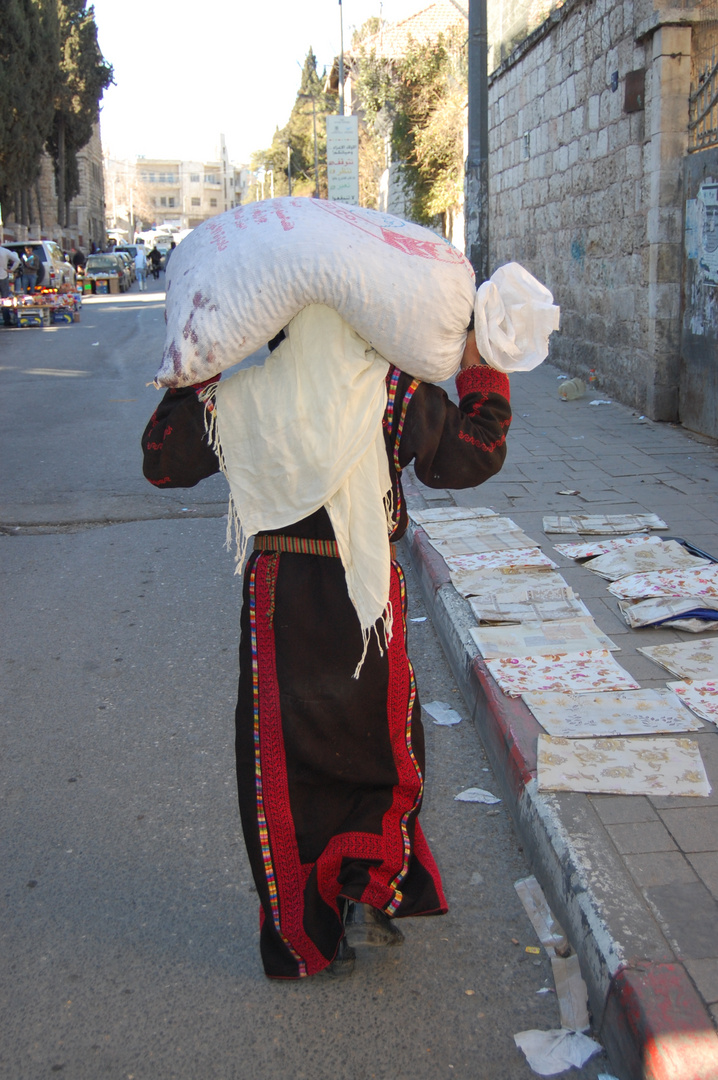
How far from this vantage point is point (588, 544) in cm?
510

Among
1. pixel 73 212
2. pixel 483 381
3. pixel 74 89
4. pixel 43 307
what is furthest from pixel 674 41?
pixel 73 212

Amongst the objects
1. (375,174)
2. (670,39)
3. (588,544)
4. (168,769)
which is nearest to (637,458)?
(588,544)

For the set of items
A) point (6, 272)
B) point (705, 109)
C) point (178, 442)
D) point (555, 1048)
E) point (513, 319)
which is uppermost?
point (705, 109)

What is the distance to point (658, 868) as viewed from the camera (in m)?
2.38

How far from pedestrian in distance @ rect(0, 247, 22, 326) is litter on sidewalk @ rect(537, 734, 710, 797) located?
20799 mm

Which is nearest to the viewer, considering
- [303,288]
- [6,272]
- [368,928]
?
[303,288]

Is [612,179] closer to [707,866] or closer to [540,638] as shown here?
[540,638]

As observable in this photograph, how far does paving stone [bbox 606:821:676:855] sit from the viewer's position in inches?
97.1

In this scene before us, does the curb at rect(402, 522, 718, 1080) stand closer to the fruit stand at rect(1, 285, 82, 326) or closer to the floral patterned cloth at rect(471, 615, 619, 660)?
the floral patterned cloth at rect(471, 615, 619, 660)

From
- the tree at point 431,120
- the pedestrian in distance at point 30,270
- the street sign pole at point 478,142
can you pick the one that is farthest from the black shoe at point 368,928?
the pedestrian in distance at point 30,270

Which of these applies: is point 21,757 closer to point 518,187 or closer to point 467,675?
point 467,675

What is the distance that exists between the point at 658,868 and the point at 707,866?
12 centimetres

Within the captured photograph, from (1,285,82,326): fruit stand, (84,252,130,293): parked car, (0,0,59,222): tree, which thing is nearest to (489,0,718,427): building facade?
(1,285,82,326): fruit stand

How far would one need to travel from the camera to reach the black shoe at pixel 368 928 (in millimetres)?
2227
